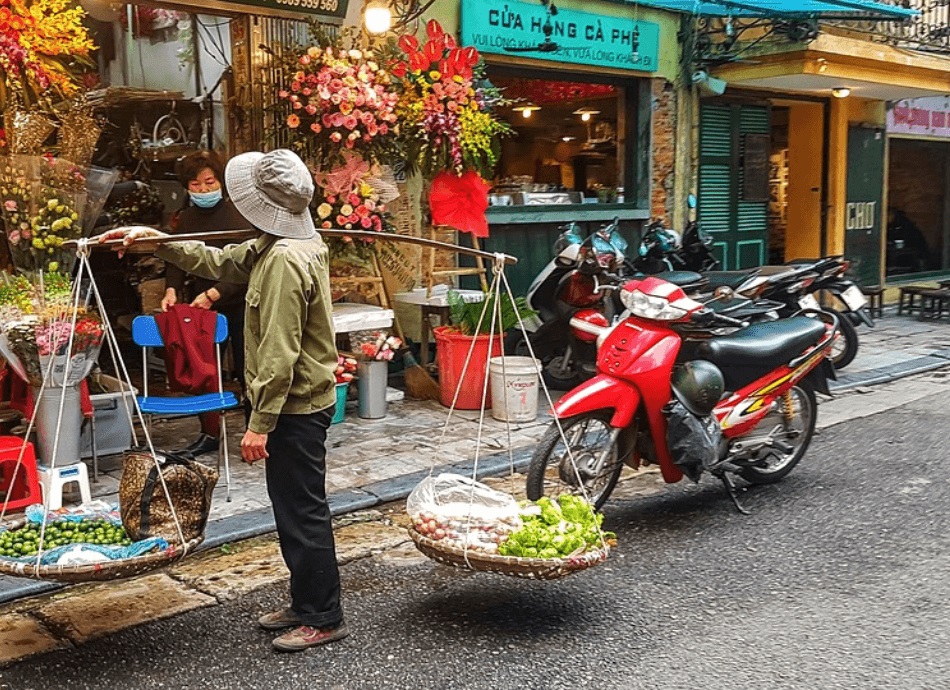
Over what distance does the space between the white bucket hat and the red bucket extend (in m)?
3.91

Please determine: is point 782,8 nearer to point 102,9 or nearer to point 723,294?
point 723,294

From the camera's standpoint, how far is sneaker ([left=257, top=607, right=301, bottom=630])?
13.5ft

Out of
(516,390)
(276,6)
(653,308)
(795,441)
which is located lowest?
(795,441)

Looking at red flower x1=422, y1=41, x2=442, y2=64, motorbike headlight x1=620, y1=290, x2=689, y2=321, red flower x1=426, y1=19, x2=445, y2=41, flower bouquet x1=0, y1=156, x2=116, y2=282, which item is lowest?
motorbike headlight x1=620, y1=290, x2=689, y2=321

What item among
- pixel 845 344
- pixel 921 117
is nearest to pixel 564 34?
pixel 845 344

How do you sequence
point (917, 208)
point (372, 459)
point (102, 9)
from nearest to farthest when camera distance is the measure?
point (372, 459)
point (102, 9)
point (917, 208)

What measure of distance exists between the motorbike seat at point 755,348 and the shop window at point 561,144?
13.9 ft

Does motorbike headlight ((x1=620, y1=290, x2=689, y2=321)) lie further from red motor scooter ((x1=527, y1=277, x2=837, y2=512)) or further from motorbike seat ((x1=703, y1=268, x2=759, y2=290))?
motorbike seat ((x1=703, y1=268, x2=759, y2=290))

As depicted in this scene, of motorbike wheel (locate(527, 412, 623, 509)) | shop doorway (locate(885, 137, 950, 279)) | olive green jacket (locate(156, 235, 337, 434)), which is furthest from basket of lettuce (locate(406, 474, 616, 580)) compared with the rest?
shop doorway (locate(885, 137, 950, 279))

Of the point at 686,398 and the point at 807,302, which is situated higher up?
the point at 807,302

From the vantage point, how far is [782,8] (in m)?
9.59

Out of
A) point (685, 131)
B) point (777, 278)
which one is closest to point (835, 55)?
point (685, 131)

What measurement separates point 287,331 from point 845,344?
730 cm

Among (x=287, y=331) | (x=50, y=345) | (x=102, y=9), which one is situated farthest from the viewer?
(x=102, y=9)
